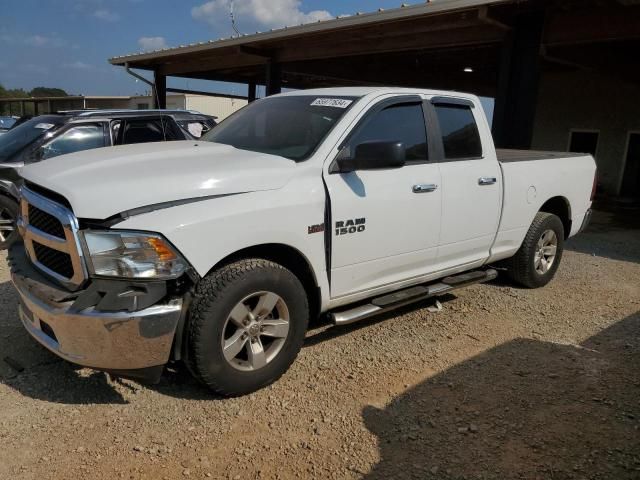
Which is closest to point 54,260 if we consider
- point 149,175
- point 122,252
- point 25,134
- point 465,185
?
point 122,252

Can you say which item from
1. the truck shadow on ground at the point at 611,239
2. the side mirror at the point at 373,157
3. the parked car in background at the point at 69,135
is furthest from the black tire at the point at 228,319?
the truck shadow on ground at the point at 611,239

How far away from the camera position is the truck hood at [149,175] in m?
2.95

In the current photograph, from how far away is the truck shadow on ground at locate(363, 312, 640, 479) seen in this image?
2.86 meters

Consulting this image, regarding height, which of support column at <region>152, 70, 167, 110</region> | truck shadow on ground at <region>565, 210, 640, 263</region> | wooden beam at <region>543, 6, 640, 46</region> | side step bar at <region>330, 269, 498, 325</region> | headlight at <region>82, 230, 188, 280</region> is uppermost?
wooden beam at <region>543, 6, 640, 46</region>

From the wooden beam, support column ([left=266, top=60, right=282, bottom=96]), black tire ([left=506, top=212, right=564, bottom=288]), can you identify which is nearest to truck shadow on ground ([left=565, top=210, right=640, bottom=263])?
black tire ([left=506, top=212, right=564, bottom=288])

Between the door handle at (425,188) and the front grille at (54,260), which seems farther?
the door handle at (425,188)

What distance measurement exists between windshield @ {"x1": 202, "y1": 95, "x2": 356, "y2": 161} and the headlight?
4.09 ft

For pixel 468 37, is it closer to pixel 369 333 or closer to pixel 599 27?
pixel 599 27

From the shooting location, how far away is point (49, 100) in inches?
1523

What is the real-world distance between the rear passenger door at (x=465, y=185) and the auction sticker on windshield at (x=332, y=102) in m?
0.88

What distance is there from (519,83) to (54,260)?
7.93 meters

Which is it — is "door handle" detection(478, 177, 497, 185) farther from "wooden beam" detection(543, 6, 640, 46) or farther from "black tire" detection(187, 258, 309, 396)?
"wooden beam" detection(543, 6, 640, 46)

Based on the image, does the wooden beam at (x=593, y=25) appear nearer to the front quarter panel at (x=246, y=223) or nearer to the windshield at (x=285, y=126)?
the windshield at (x=285, y=126)

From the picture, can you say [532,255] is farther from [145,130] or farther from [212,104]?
[212,104]
